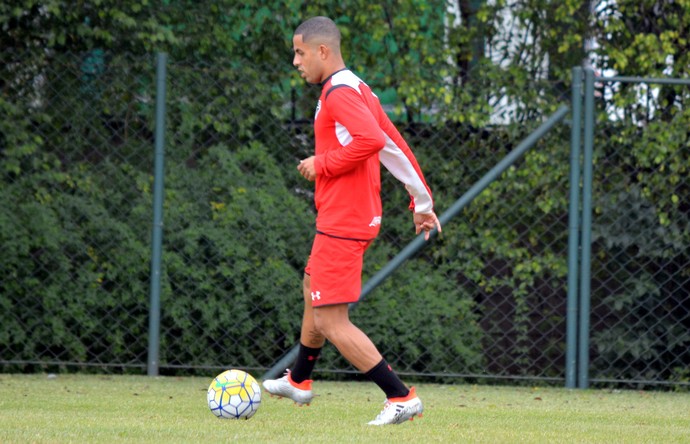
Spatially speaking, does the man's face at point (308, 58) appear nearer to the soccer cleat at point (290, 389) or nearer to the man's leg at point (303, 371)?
the man's leg at point (303, 371)

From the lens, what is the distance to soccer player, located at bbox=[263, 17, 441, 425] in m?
4.40

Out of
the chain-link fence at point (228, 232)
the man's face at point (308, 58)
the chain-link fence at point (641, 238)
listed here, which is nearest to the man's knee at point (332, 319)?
the man's face at point (308, 58)

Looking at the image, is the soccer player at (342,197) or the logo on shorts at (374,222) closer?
the soccer player at (342,197)

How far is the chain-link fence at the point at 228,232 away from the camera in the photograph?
22.6 ft

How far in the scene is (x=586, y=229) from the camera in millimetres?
6738

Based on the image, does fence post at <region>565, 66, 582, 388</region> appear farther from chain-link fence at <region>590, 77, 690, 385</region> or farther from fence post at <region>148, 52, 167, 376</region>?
fence post at <region>148, 52, 167, 376</region>

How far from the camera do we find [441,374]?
6.95m

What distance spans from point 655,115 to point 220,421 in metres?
3.66

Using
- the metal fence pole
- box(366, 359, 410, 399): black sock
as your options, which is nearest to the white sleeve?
box(366, 359, 410, 399): black sock

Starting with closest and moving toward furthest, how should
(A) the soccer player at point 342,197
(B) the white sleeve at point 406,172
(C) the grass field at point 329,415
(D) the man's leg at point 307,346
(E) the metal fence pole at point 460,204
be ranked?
(C) the grass field at point 329,415, (A) the soccer player at point 342,197, (B) the white sleeve at point 406,172, (D) the man's leg at point 307,346, (E) the metal fence pole at point 460,204

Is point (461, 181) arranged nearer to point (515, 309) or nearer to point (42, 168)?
point (515, 309)

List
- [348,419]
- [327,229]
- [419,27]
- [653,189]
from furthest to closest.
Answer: [419,27]
[653,189]
[348,419]
[327,229]

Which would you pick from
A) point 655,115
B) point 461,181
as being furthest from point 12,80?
point 655,115

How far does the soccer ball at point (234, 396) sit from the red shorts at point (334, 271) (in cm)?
45
